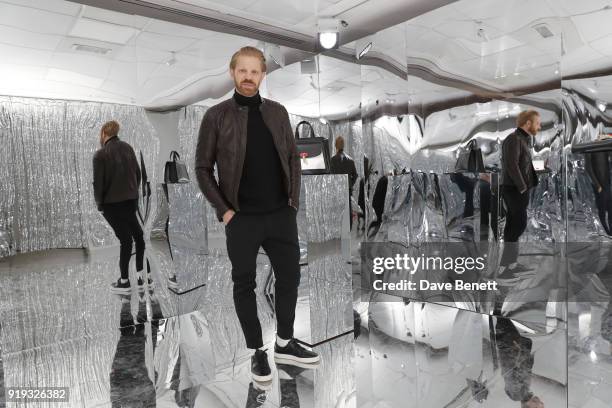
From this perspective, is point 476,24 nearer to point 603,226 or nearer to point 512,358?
point 512,358

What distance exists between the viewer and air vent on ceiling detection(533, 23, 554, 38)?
1957 millimetres

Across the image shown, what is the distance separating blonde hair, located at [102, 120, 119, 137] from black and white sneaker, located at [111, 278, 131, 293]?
867 millimetres

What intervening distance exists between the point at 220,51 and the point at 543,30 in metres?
1.80

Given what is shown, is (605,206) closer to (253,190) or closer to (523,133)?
(523,133)

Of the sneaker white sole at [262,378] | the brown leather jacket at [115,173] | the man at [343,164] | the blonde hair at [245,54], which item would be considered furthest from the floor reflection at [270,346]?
the blonde hair at [245,54]

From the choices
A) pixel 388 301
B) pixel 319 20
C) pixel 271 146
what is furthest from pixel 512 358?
pixel 319 20

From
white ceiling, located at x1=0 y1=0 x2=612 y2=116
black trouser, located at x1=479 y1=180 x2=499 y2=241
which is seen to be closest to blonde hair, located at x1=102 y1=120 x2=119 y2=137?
white ceiling, located at x1=0 y1=0 x2=612 y2=116

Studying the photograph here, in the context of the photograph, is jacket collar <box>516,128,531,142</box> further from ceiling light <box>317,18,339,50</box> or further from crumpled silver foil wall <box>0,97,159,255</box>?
crumpled silver foil wall <box>0,97,159,255</box>

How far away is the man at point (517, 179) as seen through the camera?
208 centimetres

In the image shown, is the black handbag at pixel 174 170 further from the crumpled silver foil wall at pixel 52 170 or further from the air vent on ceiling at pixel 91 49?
the air vent on ceiling at pixel 91 49

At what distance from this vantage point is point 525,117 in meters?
2.09

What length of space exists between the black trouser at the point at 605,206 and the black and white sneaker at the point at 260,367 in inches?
146

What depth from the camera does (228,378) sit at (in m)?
1.63

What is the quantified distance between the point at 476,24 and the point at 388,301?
1795 millimetres
